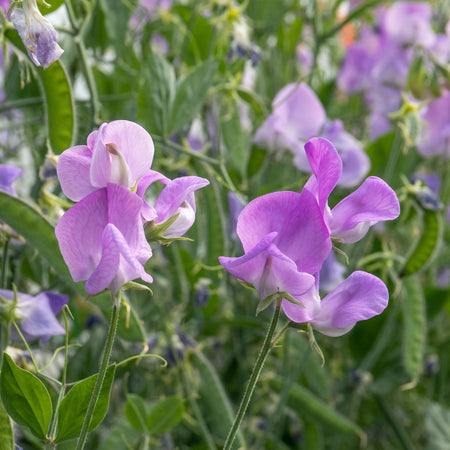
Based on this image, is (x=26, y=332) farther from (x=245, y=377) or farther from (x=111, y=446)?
(x=245, y=377)

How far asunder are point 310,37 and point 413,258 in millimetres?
950

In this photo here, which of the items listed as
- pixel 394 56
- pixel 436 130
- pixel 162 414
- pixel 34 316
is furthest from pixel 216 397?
pixel 394 56

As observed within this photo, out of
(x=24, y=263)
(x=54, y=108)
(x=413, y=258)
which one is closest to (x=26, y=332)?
(x=54, y=108)

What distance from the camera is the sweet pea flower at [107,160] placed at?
375mm

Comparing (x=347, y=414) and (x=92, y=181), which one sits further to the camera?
(x=347, y=414)

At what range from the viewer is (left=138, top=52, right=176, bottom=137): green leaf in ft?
2.12

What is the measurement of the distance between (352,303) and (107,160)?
0.16 meters

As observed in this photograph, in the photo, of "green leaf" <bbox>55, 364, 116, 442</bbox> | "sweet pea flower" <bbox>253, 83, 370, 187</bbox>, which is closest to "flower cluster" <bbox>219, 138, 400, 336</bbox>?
"green leaf" <bbox>55, 364, 116, 442</bbox>

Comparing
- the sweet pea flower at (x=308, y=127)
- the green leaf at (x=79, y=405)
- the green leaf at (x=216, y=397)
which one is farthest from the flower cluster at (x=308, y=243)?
the sweet pea flower at (x=308, y=127)

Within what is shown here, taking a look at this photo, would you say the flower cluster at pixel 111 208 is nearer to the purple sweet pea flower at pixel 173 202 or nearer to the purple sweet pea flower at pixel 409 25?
the purple sweet pea flower at pixel 173 202

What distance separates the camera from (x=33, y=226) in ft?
1.68

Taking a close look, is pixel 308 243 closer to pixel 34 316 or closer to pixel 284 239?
pixel 284 239

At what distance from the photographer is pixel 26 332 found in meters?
0.54

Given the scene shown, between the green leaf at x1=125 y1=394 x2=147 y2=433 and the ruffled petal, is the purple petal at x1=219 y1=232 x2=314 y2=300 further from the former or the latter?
the green leaf at x1=125 y1=394 x2=147 y2=433
